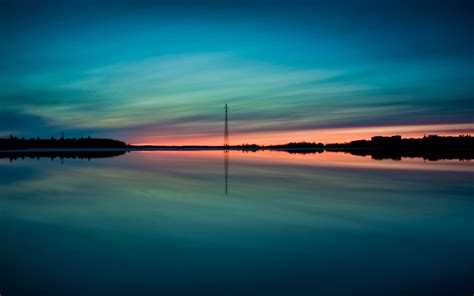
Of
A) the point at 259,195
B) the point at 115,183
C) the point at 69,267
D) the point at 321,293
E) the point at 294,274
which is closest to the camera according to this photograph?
the point at 321,293

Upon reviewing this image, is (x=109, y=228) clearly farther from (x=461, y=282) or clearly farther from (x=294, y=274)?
(x=461, y=282)

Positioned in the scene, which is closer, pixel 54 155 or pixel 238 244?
pixel 238 244

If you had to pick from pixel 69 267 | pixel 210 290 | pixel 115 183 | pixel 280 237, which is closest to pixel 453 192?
pixel 280 237

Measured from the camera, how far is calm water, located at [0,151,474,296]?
551 cm

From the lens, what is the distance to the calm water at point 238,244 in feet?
18.1

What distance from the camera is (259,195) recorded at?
14211mm

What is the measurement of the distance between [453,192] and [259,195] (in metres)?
8.21

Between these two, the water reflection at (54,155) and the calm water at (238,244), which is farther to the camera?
the water reflection at (54,155)

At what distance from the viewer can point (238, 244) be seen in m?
7.59

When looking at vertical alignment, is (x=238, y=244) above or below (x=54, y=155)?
below

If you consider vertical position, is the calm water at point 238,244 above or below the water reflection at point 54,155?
below

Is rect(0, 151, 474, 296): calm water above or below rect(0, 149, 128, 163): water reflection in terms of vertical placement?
below

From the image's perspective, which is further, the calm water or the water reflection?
the water reflection

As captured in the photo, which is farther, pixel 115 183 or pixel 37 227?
pixel 115 183
